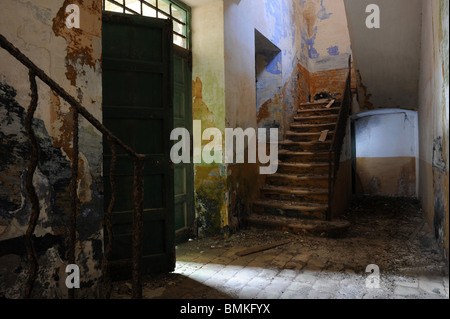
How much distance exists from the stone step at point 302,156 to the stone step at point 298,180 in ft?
1.75

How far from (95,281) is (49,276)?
16.2 inches

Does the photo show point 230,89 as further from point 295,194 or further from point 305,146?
point 305,146

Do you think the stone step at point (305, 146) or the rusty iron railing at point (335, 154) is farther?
the stone step at point (305, 146)

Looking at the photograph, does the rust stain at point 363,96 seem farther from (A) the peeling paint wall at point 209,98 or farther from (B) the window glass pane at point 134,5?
(B) the window glass pane at point 134,5

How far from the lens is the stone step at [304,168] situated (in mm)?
5631

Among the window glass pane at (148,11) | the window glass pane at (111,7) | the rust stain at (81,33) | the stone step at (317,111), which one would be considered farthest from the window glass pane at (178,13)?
the stone step at (317,111)

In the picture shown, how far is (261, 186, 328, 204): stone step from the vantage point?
510cm

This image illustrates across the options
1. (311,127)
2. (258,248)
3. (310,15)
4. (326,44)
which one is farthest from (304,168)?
(310,15)

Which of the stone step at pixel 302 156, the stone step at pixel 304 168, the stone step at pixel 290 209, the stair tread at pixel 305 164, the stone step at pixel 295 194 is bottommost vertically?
the stone step at pixel 290 209

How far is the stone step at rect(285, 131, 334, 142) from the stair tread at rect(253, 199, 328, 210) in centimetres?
191

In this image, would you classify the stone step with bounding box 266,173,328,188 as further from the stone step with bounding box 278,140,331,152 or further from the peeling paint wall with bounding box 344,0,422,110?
the peeling paint wall with bounding box 344,0,422,110

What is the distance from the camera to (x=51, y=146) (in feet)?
7.82

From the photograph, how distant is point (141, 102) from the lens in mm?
3146
